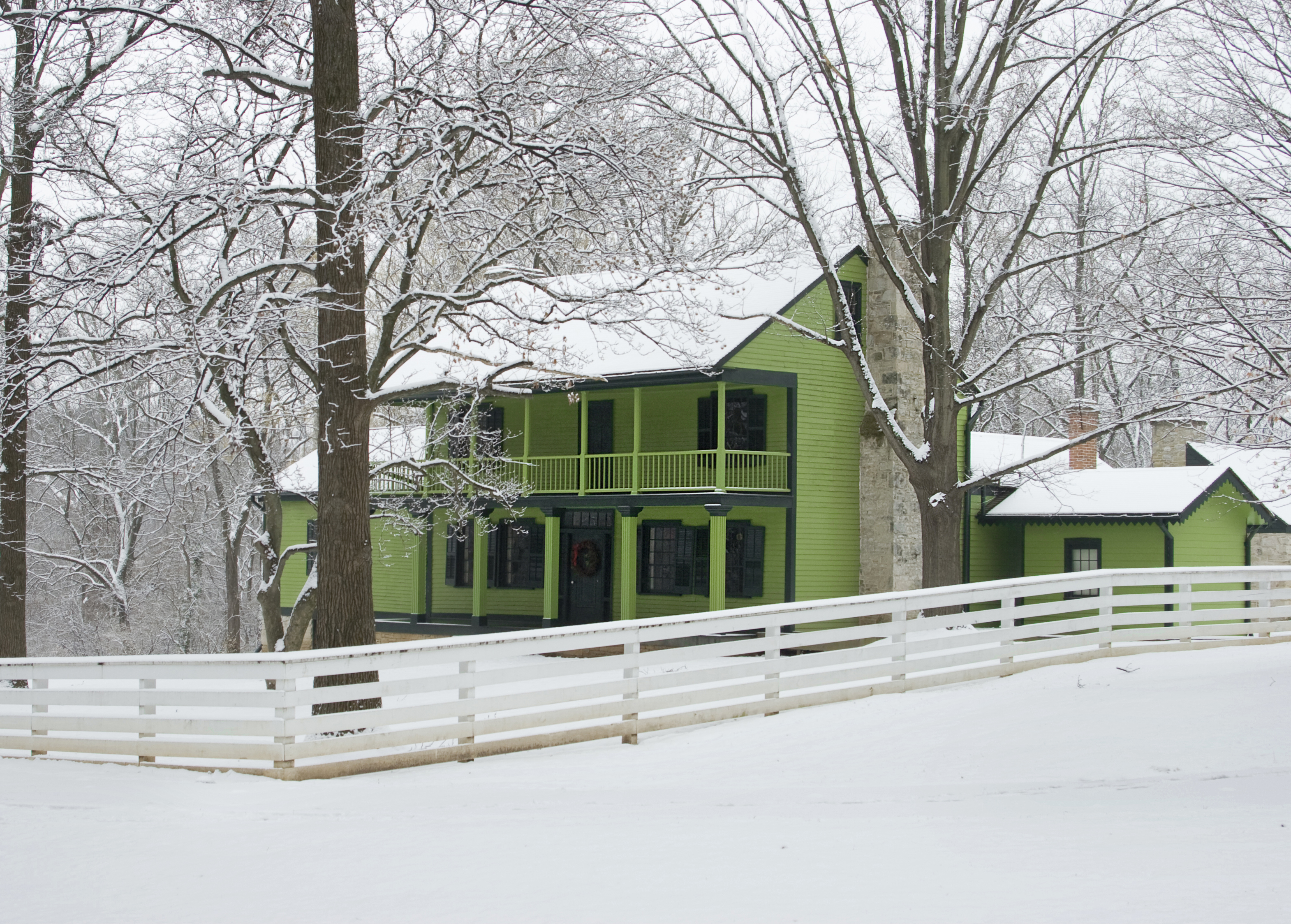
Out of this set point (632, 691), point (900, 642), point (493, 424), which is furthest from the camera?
point (493, 424)

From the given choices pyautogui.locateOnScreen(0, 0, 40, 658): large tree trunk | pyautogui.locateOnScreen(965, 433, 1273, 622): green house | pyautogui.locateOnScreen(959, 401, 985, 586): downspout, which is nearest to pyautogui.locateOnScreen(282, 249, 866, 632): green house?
pyautogui.locateOnScreen(959, 401, 985, 586): downspout

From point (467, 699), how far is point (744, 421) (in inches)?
563

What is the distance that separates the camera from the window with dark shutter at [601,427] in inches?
965

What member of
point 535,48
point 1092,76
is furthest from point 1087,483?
point 535,48

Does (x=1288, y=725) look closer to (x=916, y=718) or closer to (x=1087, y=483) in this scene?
(x=916, y=718)

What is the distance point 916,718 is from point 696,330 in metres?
5.34

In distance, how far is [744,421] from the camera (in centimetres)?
2281

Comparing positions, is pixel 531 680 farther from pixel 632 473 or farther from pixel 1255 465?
pixel 1255 465

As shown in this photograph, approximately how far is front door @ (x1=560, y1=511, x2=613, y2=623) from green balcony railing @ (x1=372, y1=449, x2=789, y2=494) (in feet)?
4.84

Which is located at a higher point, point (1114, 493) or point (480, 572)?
point (1114, 493)

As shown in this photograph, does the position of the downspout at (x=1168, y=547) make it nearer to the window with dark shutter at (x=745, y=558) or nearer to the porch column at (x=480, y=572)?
the window with dark shutter at (x=745, y=558)

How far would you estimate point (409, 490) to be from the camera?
80.6 feet

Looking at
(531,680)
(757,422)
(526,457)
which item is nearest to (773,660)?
(531,680)

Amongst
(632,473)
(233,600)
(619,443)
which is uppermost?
(619,443)
